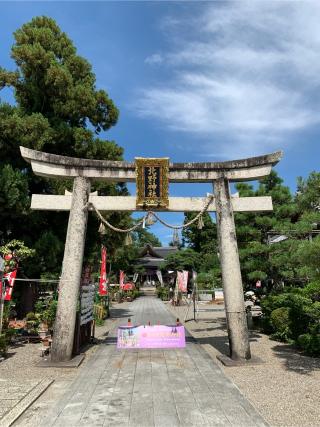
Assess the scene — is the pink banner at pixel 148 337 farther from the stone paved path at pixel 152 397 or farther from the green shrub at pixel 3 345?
the green shrub at pixel 3 345

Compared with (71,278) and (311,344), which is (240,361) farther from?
(71,278)

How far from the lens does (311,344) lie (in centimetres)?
973

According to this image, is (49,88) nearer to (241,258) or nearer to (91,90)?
(91,90)

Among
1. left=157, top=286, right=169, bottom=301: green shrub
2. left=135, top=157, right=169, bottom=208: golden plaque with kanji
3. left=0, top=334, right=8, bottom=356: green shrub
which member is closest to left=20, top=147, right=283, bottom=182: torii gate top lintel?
left=135, top=157, right=169, bottom=208: golden plaque with kanji

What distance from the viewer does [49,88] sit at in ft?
55.5

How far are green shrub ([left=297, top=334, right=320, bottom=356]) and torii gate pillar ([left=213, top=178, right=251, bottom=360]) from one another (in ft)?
5.91

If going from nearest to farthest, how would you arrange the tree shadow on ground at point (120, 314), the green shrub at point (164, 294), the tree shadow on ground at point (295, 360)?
1. the tree shadow on ground at point (295, 360)
2. the tree shadow on ground at point (120, 314)
3. the green shrub at point (164, 294)

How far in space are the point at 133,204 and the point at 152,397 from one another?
17.3ft

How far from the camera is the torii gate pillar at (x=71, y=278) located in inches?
358

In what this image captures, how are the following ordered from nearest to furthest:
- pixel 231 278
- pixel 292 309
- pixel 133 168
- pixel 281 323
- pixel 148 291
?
pixel 231 278 → pixel 133 168 → pixel 292 309 → pixel 281 323 → pixel 148 291

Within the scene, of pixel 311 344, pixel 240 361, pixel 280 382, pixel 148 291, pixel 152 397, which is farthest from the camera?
pixel 148 291

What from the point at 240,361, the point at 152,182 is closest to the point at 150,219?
the point at 152,182

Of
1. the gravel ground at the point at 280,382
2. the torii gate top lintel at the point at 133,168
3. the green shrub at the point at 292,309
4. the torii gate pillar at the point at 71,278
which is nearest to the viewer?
the gravel ground at the point at 280,382

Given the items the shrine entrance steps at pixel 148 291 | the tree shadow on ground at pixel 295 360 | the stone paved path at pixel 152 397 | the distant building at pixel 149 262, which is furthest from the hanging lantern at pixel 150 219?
the distant building at pixel 149 262
